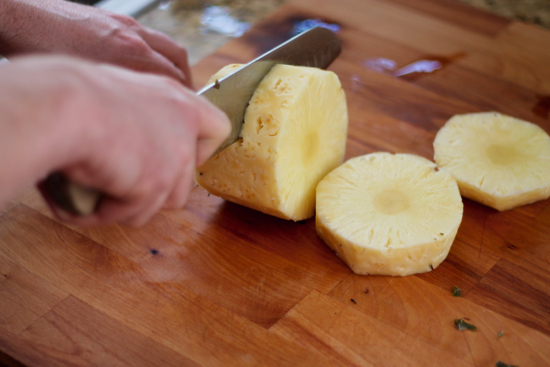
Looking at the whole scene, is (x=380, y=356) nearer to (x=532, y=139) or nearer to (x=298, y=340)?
(x=298, y=340)

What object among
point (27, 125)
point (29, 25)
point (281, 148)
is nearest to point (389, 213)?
point (281, 148)

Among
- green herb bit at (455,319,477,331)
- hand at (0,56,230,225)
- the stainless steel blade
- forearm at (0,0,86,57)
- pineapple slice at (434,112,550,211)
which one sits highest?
hand at (0,56,230,225)

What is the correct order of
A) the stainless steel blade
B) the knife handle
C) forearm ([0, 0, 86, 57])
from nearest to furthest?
the knife handle < the stainless steel blade < forearm ([0, 0, 86, 57])

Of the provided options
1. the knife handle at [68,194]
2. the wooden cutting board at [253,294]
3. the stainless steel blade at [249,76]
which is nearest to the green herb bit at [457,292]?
the wooden cutting board at [253,294]

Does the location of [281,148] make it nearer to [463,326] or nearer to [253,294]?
[253,294]

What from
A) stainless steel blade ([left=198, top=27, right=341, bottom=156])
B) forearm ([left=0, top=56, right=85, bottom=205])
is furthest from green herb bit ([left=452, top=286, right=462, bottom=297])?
forearm ([left=0, top=56, right=85, bottom=205])

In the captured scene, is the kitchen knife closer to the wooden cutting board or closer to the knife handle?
the knife handle

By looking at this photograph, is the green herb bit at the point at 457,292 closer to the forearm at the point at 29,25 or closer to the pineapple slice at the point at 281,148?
the pineapple slice at the point at 281,148
